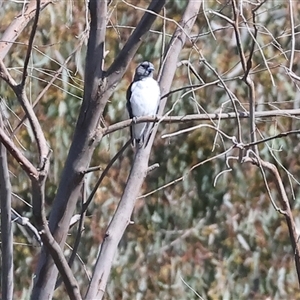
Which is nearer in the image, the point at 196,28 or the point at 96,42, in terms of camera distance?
the point at 96,42

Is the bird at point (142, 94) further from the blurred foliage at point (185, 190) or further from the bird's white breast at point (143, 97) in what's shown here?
the blurred foliage at point (185, 190)

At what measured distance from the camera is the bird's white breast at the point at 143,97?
3295 mm

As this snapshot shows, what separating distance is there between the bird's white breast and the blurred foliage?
0.36 meters

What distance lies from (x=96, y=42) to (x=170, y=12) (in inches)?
83.8

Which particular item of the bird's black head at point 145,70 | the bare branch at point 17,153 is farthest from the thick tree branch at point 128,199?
the bird's black head at point 145,70

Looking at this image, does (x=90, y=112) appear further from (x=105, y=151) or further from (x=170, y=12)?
(x=170, y=12)

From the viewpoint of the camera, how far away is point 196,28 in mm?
3949

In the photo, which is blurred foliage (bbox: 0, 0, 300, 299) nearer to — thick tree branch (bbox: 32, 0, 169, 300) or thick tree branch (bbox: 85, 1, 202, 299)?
thick tree branch (bbox: 85, 1, 202, 299)

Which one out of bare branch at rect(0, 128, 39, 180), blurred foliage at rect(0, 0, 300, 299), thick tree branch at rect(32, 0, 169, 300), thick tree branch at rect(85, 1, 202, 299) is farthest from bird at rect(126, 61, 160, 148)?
bare branch at rect(0, 128, 39, 180)

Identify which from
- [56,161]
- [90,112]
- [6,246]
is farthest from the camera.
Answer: [56,161]

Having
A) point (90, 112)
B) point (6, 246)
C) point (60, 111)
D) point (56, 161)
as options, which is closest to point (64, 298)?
point (56, 161)

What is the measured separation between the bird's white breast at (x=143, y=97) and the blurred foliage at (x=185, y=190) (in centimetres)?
36

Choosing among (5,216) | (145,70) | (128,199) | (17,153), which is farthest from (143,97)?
(17,153)

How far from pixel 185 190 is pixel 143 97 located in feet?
2.44
